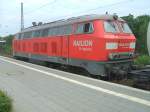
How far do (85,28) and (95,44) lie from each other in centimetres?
133

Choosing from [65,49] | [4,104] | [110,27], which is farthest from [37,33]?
[4,104]

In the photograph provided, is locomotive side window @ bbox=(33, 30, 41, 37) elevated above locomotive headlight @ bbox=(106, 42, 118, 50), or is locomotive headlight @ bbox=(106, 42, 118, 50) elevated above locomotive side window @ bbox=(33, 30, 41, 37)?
locomotive side window @ bbox=(33, 30, 41, 37)

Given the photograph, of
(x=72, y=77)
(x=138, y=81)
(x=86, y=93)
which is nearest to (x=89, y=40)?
(x=72, y=77)

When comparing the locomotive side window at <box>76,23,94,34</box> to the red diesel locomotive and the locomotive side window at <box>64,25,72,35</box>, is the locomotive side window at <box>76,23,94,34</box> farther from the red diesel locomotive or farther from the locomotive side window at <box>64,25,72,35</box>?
the locomotive side window at <box>64,25,72,35</box>

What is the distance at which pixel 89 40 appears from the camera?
1462 cm

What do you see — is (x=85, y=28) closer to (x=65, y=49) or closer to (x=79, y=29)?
(x=79, y=29)

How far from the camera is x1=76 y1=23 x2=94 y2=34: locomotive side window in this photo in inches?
586

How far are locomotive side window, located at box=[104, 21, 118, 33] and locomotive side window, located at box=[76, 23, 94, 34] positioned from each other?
639mm

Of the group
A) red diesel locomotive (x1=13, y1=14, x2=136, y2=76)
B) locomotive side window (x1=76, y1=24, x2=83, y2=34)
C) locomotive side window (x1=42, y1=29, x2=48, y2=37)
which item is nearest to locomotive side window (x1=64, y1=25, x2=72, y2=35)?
red diesel locomotive (x1=13, y1=14, x2=136, y2=76)

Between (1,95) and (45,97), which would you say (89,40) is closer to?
(45,97)

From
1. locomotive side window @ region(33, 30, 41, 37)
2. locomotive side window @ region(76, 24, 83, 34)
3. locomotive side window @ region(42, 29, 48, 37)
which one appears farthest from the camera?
locomotive side window @ region(33, 30, 41, 37)

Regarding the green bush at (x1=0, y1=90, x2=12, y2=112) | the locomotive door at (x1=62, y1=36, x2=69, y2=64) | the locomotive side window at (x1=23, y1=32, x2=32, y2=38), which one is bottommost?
the green bush at (x1=0, y1=90, x2=12, y2=112)

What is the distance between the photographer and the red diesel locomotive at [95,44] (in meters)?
14.0

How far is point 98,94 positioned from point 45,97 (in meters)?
1.45
